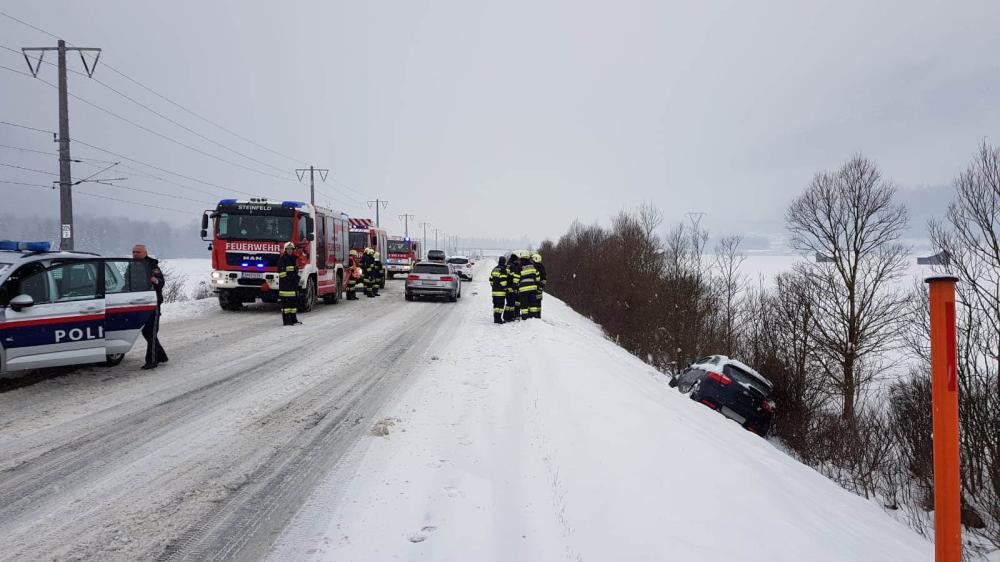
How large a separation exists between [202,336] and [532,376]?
24.4 ft

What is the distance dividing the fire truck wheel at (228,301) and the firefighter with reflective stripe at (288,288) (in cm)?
344

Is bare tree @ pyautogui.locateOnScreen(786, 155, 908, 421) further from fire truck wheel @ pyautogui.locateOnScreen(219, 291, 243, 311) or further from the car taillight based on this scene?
fire truck wheel @ pyautogui.locateOnScreen(219, 291, 243, 311)

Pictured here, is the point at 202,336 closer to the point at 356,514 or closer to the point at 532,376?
the point at 532,376

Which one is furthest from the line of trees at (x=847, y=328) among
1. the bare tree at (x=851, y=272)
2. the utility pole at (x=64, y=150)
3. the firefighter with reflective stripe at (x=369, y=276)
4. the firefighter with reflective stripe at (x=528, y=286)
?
the utility pole at (x=64, y=150)

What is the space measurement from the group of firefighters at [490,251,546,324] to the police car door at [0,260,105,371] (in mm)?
9089

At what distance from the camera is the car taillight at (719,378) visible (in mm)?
12227

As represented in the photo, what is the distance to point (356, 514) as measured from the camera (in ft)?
11.3

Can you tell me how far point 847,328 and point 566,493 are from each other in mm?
28913

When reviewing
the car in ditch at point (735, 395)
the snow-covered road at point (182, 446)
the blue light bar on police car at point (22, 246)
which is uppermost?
the blue light bar on police car at point (22, 246)

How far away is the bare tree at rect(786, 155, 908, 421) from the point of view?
2605 cm

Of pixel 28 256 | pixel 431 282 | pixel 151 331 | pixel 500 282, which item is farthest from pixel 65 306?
pixel 431 282

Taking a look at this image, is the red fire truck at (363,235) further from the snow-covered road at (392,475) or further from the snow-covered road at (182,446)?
the snow-covered road at (392,475)

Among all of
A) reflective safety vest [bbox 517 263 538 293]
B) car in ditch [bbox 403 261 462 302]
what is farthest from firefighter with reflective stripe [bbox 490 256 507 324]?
car in ditch [bbox 403 261 462 302]

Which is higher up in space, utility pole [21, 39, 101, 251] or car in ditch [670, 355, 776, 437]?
utility pole [21, 39, 101, 251]
